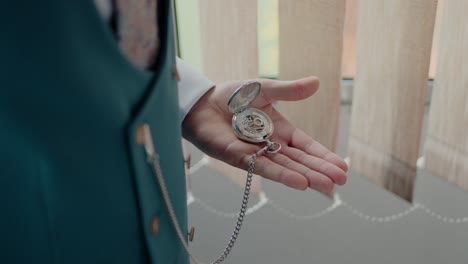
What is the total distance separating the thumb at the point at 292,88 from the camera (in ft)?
2.57

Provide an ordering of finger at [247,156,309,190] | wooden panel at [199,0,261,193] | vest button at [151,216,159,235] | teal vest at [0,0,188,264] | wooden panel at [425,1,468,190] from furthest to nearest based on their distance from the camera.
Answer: wooden panel at [199,0,261,193]
wooden panel at [425,1,468,190]
finger at [247,156,309,190]
vest button at [151,216,159,235]
teal vest at [0,0,188,264]

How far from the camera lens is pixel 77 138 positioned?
43 centimetres

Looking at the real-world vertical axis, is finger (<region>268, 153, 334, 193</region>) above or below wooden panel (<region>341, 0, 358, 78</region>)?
below

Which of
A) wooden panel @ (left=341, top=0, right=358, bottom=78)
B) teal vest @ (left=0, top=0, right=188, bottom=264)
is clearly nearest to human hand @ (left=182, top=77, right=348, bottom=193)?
teal vest @ (left=0, top=0, right=188, bottom=264)

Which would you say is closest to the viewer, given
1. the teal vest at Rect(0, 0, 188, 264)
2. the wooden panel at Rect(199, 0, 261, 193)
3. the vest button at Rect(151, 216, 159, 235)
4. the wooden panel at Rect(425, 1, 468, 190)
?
the teal vest at Rect(0, 0, 188, 264)

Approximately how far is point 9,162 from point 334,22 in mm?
727

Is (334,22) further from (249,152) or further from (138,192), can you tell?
(138,192)

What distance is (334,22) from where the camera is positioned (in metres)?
1.01

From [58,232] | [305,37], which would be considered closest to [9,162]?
[58,232]

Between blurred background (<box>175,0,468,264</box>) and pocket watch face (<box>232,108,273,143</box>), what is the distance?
0.96ft

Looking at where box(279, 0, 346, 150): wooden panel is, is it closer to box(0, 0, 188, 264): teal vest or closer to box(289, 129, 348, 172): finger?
box(289, 129, 348, 172): finger

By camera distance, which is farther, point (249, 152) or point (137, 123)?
point (249, 152)

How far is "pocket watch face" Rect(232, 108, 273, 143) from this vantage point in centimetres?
77

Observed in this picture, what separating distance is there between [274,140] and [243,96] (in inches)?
3.3
